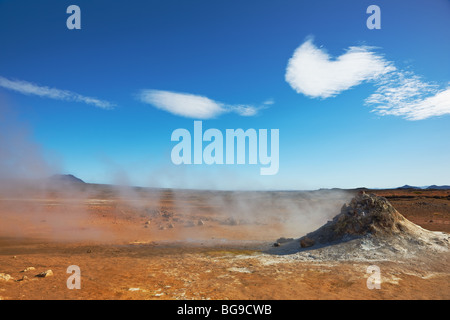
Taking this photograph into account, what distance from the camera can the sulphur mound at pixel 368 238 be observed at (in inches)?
387

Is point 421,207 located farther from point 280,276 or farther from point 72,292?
point 72,292

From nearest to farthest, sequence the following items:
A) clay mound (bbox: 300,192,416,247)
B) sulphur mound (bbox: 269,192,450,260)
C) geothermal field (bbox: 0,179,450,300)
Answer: geothermal field (bbox: 0,179,450,300), sulphur mound (bbox: 269,192,450,260), clay mound (bbox: 300,192,416,247)

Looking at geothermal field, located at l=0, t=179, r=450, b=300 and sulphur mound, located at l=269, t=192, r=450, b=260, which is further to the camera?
sulphur mound, located at l=269, t=192, r=450, b=260

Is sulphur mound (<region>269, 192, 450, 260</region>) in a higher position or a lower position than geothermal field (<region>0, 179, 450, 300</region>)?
higher

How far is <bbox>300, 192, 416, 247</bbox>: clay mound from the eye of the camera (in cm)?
1084

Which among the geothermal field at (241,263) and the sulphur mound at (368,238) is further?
the sulphur mound at (368,238)

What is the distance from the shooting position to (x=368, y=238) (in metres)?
10.5

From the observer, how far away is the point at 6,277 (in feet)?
24.6

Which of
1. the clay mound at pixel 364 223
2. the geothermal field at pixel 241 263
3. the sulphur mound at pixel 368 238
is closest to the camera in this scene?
the geothermal field at pixel 241 263

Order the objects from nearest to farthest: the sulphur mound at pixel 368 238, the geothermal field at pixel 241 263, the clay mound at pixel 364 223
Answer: the geothermal field at pixel 241 263, the sulphur mound at pixel 368 238, the clay mound at pixel 364 223

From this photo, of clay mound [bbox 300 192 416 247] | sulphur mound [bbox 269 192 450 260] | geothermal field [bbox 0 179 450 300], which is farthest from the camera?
clay mound [bbox 300 192 416 247]

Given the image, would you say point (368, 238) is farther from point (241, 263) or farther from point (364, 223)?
point (241, 263)

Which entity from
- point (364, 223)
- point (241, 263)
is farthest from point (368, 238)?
point (241, 263)
